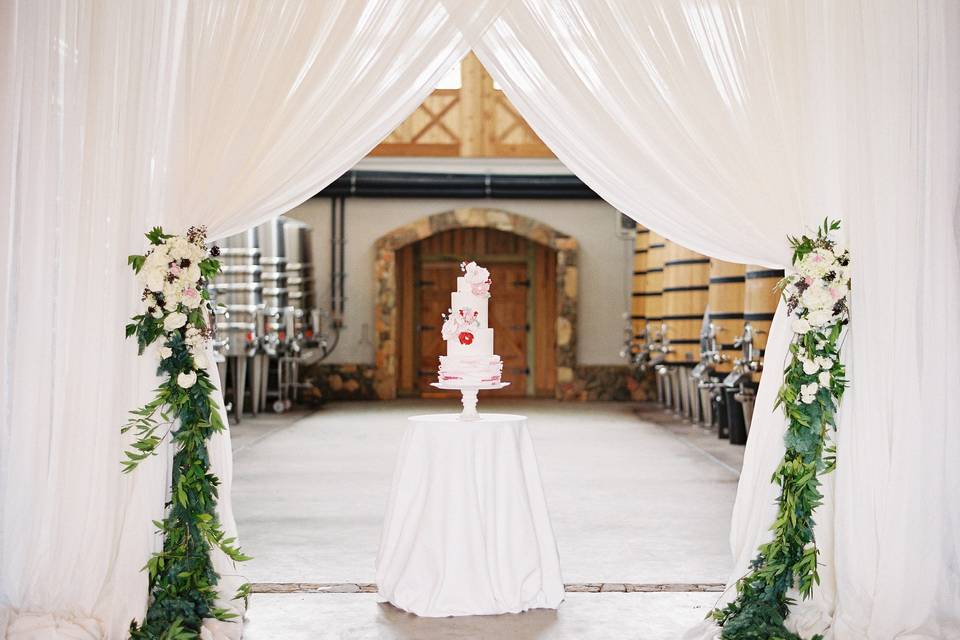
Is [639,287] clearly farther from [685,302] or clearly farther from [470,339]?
[470,339]

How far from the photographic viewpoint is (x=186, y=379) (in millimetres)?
3758

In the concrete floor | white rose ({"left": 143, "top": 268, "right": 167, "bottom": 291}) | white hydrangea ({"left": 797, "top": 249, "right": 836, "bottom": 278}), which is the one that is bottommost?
the concrete floor

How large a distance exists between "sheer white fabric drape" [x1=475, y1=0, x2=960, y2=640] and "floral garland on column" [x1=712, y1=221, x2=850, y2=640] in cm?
8

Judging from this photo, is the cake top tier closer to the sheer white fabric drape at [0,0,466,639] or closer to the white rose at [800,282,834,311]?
the sheer white fabric drape at [0,0,466,639]

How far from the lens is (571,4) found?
3.91 meters

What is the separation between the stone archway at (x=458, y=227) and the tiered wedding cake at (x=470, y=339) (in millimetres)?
9507

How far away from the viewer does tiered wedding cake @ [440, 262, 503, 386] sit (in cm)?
437

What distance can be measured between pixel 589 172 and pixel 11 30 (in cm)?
197

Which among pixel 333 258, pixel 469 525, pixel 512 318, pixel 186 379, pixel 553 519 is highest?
pixel 333 258

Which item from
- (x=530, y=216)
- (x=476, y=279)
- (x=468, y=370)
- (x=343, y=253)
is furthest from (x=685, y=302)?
(x=468, y=370)

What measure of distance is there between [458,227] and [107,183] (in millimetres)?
10400

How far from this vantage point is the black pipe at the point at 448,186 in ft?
45.4

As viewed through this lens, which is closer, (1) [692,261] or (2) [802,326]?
(2) [802,326]

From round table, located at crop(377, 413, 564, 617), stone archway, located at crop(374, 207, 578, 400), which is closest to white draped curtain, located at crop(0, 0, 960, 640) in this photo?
round table, located at crop(377, 413, 564, 617)
